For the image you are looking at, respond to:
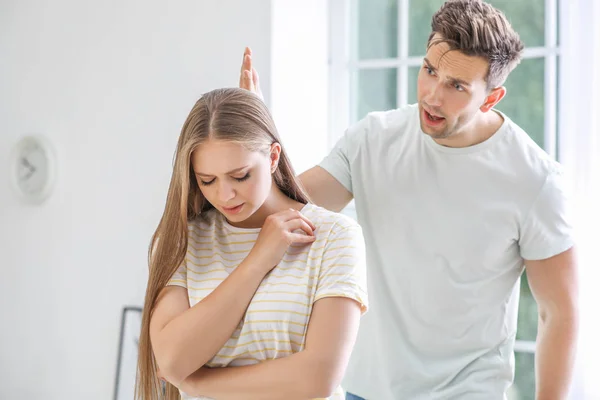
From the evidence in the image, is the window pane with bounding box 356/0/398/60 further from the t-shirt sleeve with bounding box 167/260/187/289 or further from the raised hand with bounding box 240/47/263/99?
the t-shirt sleeve with bounding box 167/260/187/289

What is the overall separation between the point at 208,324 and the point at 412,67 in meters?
1.40

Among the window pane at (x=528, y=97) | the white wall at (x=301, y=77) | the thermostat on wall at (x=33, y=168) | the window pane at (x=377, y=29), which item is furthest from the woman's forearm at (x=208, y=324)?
the thermostat on wall at (x=33, y=168)

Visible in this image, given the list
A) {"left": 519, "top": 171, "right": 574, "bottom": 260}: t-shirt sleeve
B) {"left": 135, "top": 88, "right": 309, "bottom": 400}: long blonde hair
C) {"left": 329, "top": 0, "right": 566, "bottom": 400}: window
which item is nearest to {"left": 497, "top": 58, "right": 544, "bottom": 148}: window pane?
{"left": 329, "top": 0, "right": 566, "bottom": 400}: window

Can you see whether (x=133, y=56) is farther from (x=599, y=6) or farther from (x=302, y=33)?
(x=599, y=6)

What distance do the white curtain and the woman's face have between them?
3.44 ft

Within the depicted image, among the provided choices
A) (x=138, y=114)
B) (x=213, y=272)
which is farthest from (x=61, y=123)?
(x=213, y=272)

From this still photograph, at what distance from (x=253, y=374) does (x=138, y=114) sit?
1.63m

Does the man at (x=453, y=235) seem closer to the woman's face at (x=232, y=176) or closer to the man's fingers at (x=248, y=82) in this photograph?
the man's fingers at (x=248, y=82)

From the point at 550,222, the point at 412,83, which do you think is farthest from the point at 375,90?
the point at 550,222

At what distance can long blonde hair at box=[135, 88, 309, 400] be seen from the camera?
1.39m

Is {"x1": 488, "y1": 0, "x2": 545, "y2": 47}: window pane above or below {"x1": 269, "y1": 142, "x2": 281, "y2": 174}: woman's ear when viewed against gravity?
above

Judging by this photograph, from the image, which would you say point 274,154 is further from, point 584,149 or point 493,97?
point 584,149

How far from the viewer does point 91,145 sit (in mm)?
2945

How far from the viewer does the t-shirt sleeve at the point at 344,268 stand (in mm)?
1321
